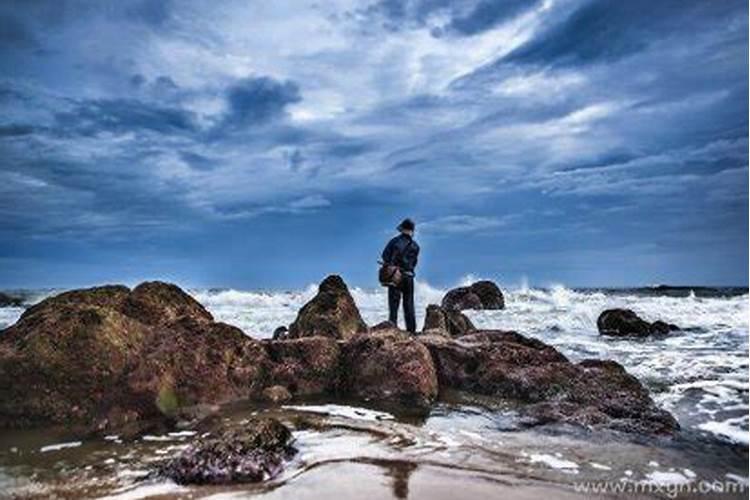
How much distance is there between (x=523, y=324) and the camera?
1844cm

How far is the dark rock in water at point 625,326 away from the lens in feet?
52.3

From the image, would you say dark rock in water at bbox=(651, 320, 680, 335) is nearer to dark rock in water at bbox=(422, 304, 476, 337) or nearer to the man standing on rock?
dark rock in water at bbox=(422, 304, 476, 337)

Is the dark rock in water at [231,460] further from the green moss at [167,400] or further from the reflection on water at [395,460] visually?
the green moss at [167,400]

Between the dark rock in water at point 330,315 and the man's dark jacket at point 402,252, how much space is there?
76.7 inches

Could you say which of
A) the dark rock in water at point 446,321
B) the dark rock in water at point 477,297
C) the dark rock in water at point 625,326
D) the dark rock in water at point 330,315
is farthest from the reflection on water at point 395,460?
the dark rock in water at point 477,297

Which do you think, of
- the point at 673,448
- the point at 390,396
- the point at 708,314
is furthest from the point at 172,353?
the point at 708,314

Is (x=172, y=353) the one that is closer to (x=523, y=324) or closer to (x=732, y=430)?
(x=732, y=430)

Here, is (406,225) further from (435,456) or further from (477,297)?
(477,297)

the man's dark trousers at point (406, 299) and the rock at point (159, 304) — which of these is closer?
the rock at point (159, 304)

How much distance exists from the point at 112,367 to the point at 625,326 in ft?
41.5

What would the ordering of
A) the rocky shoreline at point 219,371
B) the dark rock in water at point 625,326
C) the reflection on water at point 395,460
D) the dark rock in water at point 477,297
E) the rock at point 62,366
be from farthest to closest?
the dark rock in water at point 477,297, the dark rock in water at point 625,326, the rocky shoreline at point 219,371, the rock at point 62,366, the reflection on water at point 395,460

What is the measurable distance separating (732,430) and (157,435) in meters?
5.10

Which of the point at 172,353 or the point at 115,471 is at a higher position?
the point at 172,353

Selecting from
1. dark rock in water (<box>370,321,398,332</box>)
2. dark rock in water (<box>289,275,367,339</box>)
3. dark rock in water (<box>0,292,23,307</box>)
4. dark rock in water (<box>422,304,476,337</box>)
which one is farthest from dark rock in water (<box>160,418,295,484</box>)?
dark rock in water (<box>0,292,23,307</box>)
